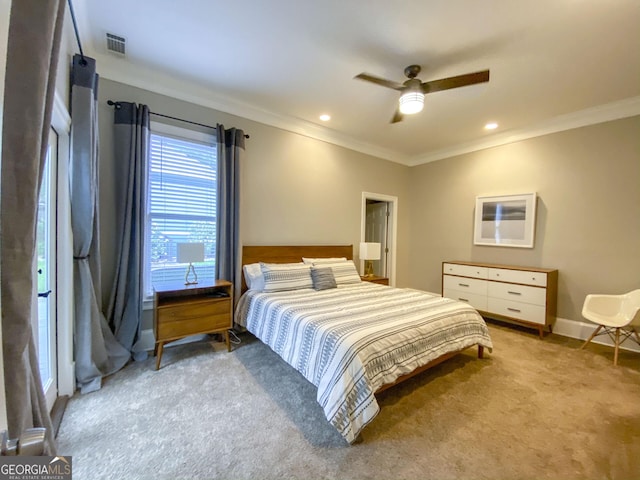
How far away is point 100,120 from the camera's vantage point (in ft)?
8.59

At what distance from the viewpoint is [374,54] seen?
7.88ft

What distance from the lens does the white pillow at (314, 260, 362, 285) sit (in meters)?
3.66

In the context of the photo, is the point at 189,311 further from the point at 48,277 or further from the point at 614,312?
the point at 614,312

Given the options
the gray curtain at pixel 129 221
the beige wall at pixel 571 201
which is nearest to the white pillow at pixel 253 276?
the gray curtain at pixel 129 221

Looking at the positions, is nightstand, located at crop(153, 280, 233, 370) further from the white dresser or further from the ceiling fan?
the white dresser

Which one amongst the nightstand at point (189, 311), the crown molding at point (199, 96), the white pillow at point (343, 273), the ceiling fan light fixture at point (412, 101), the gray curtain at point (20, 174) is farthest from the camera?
the white pillow at point (343, 273)

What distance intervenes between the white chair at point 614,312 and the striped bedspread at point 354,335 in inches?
54.9

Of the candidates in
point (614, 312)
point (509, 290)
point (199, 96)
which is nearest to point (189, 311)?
point (199, 96)

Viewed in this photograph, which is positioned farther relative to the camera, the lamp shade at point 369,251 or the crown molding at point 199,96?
the lamp shade at point 369,251

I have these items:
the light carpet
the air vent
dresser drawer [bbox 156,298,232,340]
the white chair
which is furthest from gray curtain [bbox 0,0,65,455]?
the white chair

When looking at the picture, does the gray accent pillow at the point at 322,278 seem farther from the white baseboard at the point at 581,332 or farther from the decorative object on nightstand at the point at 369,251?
the white baseboard at the point at 581,332

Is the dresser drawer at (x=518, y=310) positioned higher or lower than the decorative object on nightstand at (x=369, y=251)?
lower

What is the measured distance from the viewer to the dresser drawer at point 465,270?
4.01 m

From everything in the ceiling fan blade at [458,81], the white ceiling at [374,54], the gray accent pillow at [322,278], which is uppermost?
the white ceiling at [374,54]
